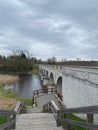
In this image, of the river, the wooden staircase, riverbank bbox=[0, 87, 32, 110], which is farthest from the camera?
the river

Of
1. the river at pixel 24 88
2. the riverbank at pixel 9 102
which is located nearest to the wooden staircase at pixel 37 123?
the riverbank at pixel 9 102

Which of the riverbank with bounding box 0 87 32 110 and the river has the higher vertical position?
the riverbank with bounding box 0 87 32 110

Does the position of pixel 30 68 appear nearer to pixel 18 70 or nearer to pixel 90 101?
pixel 18 70

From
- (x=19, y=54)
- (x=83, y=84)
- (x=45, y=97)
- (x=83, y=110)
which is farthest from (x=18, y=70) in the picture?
(x=83, y=110)

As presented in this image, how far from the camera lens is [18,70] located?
85.8 meters

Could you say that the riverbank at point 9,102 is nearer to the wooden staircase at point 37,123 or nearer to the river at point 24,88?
the river at point 24,88

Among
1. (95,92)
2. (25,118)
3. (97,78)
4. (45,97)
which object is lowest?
(45,97)

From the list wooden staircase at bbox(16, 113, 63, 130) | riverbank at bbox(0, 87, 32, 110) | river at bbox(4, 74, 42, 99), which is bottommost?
river at bbox(4, 74, 42, 99)

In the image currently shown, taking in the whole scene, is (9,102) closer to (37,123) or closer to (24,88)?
(37,123)

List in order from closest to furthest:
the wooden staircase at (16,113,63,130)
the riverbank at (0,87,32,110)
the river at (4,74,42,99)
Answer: the wooden staircase at (16,113,63,130)
the riverbank at (0,87,32,110)
the river at (4,74,42,99)

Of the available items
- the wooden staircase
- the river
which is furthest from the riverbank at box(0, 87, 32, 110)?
the wooden staircase

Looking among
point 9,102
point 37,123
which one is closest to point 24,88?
point 9,102

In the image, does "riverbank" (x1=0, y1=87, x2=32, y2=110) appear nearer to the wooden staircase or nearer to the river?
the river

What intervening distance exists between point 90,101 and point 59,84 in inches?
876
